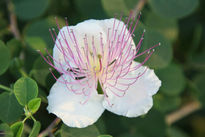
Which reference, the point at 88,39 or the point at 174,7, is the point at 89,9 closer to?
the point at 174,7

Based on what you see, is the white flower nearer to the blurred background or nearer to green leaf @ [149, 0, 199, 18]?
the blurred background

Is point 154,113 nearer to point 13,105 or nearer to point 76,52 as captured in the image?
point 76,52

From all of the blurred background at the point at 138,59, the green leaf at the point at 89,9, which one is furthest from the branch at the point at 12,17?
the green leaf at the point at 89,9

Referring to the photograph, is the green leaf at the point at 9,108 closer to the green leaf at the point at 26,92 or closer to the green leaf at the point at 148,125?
the green leaf at the point at 26,92

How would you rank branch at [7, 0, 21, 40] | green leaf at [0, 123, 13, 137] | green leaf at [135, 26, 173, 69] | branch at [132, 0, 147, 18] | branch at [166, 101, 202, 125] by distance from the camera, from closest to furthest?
green leaf at [0, 123, 13, 137], green leaf at [135, 26, 173, 69], branch at [132, 0, 147, 18], branch at [7, 0, 21, 40], branch at [166, 101, 202, 125]

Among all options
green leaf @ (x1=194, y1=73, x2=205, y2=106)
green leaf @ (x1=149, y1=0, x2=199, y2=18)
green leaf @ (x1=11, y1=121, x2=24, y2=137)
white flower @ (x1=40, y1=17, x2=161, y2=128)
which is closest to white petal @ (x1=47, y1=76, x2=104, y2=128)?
white flower @ (x1=40, y1=17, x2=161, y2=128)
